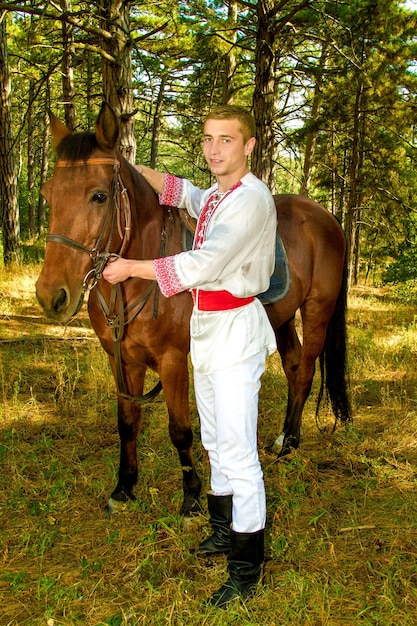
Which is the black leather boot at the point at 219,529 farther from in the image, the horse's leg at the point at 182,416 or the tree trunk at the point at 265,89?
the tree trunk at the point at 265,89

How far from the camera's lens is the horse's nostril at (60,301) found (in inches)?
81.2

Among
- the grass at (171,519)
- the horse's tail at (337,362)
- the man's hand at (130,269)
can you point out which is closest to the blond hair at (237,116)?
the man's hand at (130,269)

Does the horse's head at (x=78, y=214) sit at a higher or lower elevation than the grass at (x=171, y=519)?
higher

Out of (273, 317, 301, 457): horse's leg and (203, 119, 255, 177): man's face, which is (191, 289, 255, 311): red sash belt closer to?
(203, 119, 255, 177): man's face

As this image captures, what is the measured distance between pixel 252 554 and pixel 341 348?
2409 mm

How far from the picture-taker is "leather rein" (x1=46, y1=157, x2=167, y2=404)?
7.16 ft

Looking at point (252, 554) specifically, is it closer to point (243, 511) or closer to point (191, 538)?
point (243, 511)

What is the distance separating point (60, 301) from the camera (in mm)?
2082

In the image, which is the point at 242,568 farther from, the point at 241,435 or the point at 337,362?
the point at 337,362

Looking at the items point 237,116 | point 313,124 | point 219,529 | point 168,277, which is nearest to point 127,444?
point 219,529

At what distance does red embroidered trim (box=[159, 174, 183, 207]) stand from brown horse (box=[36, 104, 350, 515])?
0.23 ft

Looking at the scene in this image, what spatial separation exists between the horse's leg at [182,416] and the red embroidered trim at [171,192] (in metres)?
0.91

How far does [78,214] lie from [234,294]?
0.80m

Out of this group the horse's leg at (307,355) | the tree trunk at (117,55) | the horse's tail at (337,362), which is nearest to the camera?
the horse's leg at (307,355)
